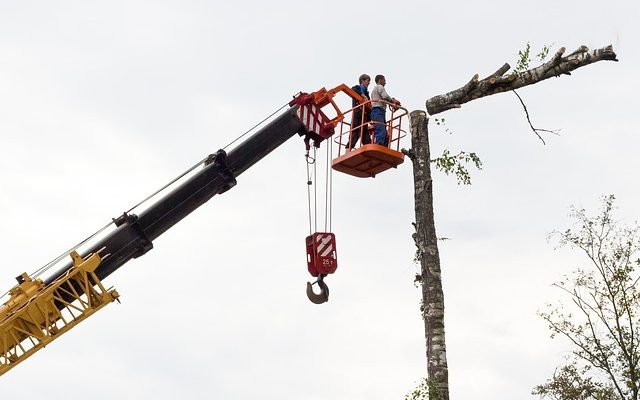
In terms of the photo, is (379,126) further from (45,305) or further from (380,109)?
(45,305)

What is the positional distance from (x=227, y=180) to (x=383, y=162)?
2783 millimetres

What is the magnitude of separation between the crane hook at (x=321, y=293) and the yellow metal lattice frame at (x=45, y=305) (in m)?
3.23

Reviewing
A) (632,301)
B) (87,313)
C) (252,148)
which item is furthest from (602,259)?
(87,313)

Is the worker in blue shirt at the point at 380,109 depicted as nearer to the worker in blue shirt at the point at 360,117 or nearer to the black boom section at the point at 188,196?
the worker in blue shirt at the point at 360,117

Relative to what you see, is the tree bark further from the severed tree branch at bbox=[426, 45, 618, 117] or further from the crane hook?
the crane hook

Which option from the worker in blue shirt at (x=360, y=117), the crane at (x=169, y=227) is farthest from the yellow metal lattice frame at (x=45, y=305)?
the worker in blue shirt at (x=360, y=117)

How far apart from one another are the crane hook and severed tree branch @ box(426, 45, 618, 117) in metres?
4.05

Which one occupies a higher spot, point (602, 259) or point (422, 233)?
point (602, 259)

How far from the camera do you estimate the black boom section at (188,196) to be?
12375 mm

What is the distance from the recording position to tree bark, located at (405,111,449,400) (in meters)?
12.6

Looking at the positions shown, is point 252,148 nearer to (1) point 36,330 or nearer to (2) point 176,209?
(2) point 176,209

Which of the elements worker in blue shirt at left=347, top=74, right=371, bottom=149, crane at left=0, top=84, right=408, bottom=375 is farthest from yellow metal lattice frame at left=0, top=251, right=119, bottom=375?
worker in blue shirt at left=347, top=74, right=371, bottom=149

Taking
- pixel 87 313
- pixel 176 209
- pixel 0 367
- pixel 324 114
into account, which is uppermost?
pixel 324 114

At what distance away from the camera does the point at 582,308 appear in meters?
24.0
